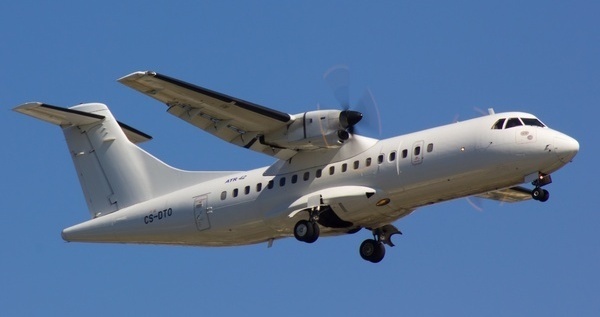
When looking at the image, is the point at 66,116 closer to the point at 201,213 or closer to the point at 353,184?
the point at 201,213

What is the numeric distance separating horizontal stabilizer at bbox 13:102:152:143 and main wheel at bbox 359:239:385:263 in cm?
627

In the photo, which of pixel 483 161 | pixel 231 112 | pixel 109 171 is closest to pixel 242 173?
pixel 231 112

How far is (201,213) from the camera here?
2272 centimetres

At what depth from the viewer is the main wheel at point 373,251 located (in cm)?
2281

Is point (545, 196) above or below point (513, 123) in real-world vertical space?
below

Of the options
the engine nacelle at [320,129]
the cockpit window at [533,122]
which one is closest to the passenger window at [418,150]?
the engine nacelle at [320,129]

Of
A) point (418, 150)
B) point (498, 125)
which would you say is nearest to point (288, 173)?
point (418, 150)

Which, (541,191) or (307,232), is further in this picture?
(307,232)

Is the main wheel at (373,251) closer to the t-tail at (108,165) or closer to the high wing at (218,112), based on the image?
the high wing at (218,112)

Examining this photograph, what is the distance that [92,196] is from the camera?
24547 millimetres

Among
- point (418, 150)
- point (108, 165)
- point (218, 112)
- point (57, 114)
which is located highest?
point (57, 114)

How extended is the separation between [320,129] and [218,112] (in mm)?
1986

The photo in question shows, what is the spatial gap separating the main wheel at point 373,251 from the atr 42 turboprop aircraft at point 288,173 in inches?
1.0

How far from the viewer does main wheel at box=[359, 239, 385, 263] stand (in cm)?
2281
